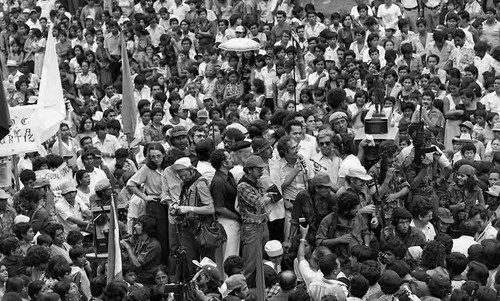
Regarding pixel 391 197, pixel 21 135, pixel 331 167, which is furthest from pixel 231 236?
pixel 21 135

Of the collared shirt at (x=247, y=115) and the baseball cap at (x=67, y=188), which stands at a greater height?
the baseball cap at (x=67, y=188)

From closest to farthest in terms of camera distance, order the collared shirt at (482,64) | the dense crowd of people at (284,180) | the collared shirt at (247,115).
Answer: the dense crowd of people at (284,180) < the collared shirt at (247,115) < the collared shirt at (482,64)

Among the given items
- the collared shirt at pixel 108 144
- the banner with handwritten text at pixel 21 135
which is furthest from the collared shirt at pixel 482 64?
the banner with handwritten text at pixel 21 135

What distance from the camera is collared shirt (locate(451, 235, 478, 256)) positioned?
14.1 metres

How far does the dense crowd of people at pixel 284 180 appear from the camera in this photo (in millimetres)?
13352

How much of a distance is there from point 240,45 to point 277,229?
310 inches

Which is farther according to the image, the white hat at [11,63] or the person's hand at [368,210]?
the white hat at [11,63]

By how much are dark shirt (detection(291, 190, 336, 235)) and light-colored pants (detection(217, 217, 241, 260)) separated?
2.22 feet

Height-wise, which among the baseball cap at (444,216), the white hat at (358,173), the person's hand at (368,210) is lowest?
the baseball cap at (444,216)

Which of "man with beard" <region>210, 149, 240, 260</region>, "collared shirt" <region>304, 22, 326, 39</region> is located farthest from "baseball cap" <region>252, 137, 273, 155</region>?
"collared shirt" <region>304, 22, 326, 39</region>

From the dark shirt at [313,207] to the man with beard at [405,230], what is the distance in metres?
0.62

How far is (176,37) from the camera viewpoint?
24.9 metres

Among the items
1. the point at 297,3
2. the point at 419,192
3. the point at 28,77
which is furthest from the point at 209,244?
the point at 297,3

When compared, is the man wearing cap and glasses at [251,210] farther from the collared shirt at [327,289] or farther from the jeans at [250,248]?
the collared shirt at [327,289]
